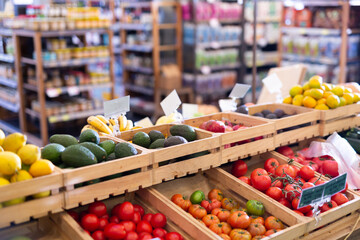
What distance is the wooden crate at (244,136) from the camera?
2279mm

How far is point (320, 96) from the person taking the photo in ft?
9.52

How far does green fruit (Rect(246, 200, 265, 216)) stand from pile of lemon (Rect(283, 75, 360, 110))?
3.39 feet

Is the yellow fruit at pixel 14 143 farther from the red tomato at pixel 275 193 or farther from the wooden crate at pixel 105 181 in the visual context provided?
the red tomato at pixel 275 193

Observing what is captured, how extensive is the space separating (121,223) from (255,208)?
66 cm

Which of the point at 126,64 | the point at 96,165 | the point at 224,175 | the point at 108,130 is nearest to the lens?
the point at 96,165

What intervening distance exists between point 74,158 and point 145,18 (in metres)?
5.74

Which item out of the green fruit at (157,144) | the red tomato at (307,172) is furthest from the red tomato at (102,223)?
the red tomato at (307,172)

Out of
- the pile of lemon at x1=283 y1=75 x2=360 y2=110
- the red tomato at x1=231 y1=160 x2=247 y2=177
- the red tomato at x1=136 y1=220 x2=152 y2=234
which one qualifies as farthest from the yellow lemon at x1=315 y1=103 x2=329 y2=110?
Answer: the red tomato at x1=136 y1=220 x2=152 y2=234

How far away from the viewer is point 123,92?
8234mm

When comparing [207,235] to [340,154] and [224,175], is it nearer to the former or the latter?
[224,175]

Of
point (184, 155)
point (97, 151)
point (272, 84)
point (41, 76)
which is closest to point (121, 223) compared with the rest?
point (97, 151)

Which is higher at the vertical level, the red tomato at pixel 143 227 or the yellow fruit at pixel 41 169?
the yellow fruit at pixel 41 169

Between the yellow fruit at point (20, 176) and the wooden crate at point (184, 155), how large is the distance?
1.81 feet

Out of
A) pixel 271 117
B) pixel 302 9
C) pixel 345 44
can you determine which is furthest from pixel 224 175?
pixel 302 9
